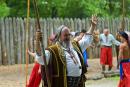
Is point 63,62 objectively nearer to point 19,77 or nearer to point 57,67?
point 57,67

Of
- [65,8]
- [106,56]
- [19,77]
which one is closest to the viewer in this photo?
[19,77]

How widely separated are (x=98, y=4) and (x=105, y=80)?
501 inches

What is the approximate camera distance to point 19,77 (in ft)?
55.0

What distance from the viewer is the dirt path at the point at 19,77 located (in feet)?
48.4

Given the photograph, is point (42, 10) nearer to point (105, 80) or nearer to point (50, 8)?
point (50, 8)

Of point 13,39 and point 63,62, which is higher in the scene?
point 63,62

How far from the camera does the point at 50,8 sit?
2738 cm

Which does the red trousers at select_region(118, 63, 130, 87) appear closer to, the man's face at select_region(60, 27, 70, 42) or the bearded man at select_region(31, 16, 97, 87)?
the bearded man at select_region(31, 16, 97, 87)

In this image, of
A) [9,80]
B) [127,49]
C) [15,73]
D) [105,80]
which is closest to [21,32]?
[15,73]

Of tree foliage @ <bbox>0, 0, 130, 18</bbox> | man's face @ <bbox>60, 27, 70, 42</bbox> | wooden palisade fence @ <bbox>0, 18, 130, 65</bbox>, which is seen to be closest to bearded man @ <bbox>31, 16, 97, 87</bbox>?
man's face @ <bbox>60, 27, 70, 42</bbox>

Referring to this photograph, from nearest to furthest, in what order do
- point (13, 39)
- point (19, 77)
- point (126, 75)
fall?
point (126, 75)
point (19, 77)
point (13, 39)

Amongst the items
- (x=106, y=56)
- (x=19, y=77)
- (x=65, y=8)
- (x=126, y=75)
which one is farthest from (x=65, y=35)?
(x=65, y=8)

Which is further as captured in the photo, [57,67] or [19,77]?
[19,77]

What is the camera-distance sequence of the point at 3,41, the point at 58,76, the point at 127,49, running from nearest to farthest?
the point at 58,76 < the point at 127,49 < the point at 3,41
